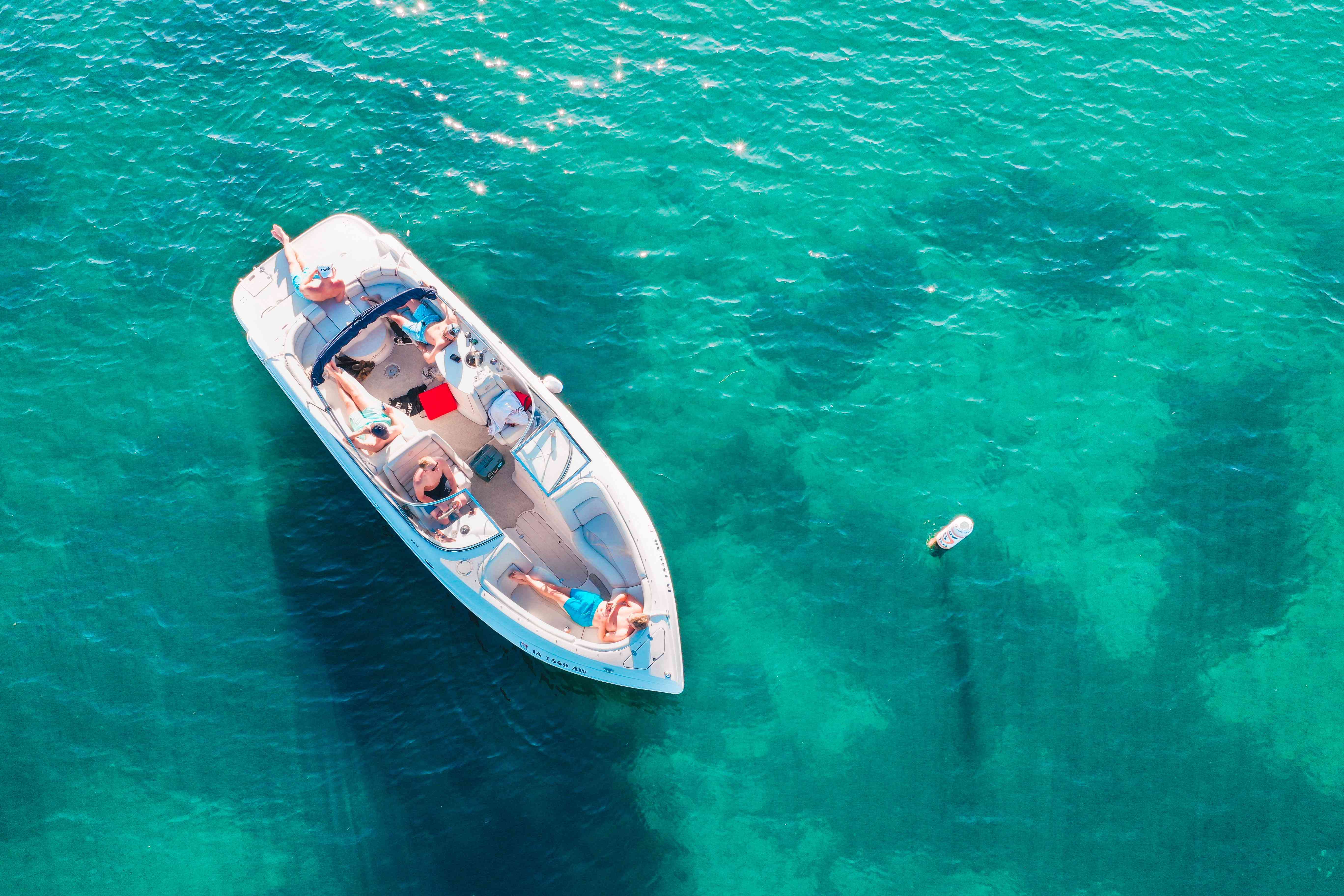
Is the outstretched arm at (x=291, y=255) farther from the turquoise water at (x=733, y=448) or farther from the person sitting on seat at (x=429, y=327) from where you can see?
the turquoise water at (x=733, y=448)

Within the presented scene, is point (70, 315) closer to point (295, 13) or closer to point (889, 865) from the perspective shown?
point (295, 13)

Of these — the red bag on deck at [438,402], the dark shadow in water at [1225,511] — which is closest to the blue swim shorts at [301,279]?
the red bag on deck at [438,402]

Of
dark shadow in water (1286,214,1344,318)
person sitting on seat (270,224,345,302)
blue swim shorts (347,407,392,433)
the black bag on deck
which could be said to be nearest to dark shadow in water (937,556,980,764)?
the black bag on deck

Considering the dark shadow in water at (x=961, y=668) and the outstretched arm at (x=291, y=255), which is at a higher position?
the outstretched arm at (x=291, y=255)

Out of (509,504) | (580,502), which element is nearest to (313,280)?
(509,504)

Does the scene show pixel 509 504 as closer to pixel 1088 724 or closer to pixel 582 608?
pixel 582 608

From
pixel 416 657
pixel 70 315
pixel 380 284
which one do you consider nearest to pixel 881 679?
pixel 416 657
